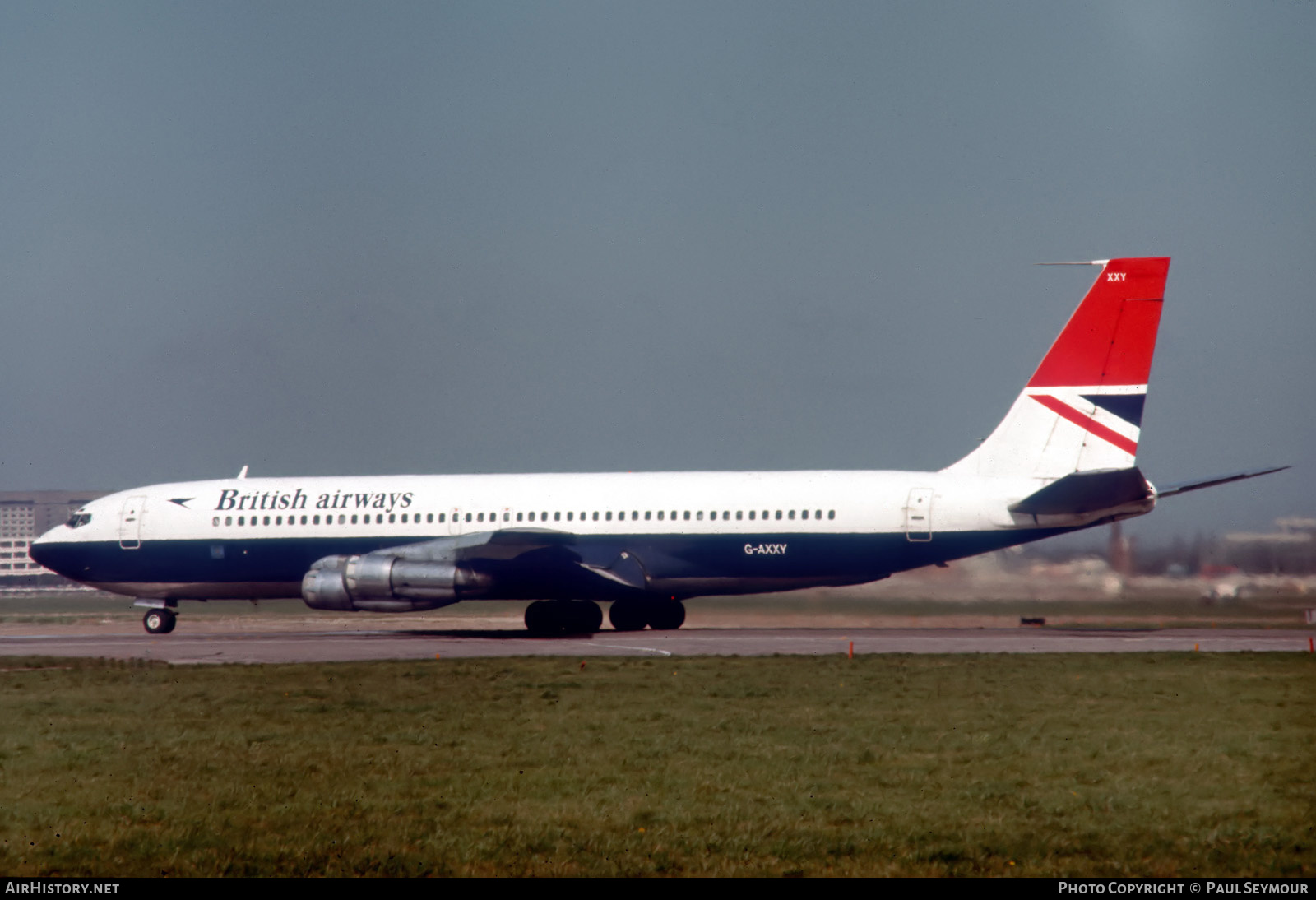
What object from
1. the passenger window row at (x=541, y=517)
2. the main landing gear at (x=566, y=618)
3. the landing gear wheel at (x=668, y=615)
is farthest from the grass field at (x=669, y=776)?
the landing gear wheel at (x=668, y=615)

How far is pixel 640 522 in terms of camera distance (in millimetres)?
34062

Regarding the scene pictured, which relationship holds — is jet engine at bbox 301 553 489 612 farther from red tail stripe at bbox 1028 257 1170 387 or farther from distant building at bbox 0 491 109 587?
distant building at bbox 0 491 109 587

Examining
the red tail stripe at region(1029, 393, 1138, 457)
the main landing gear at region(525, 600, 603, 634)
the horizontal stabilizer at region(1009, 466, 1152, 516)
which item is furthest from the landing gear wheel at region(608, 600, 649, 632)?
the red tail stripe at region(1029, 393, 1138, 457)

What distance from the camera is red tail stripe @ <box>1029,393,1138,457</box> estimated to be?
102 ft

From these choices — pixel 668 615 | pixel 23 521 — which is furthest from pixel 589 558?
pixel 23 521

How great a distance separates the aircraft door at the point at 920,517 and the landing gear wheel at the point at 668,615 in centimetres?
737

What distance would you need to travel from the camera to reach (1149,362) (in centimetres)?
3077

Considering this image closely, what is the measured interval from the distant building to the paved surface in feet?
235

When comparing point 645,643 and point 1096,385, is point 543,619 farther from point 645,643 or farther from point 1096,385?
point 1096,385

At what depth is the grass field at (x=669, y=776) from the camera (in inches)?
346

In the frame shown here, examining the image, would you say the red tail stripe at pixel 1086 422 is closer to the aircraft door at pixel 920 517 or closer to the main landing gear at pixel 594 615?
the aircraft door at pixel 920 517

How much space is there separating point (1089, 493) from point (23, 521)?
118 metres

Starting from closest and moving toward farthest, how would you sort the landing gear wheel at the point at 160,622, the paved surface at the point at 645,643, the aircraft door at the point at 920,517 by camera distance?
the paved surface at the point at 645,643, the aircraft door at the point at 920,517, the landing gear wheel at the point at 160,622

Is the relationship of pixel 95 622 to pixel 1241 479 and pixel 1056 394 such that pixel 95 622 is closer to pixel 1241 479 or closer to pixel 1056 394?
pixel 1056 394
